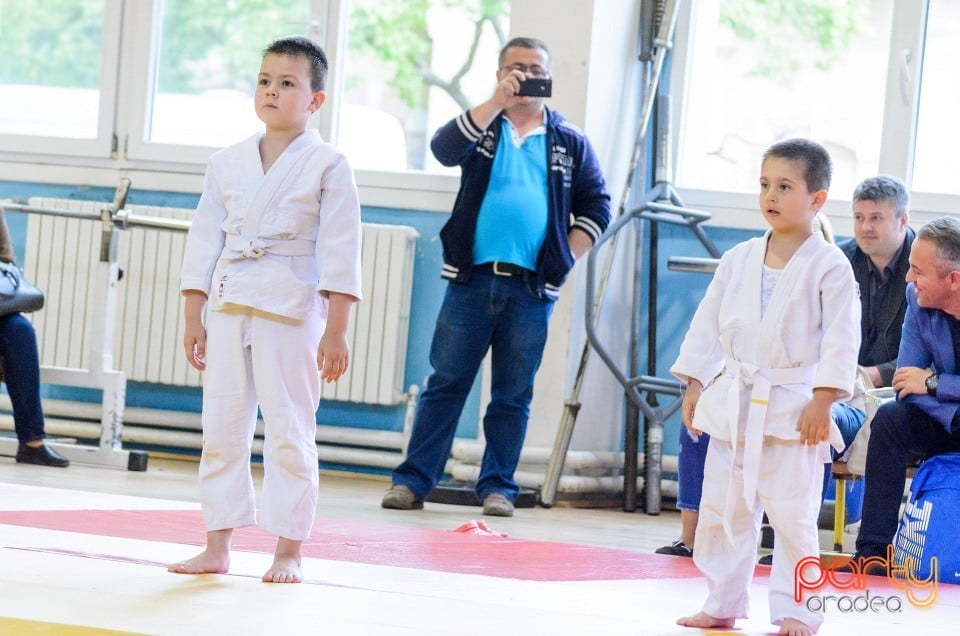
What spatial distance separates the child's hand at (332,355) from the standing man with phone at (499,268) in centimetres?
169

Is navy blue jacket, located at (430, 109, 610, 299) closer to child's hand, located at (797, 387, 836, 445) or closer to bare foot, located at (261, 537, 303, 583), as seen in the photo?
bare foot, located at (261, 537, 303, 583)

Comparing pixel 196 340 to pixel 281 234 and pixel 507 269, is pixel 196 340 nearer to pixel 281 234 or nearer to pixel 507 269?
pixel 281 234

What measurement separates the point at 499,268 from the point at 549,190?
299 millimetres

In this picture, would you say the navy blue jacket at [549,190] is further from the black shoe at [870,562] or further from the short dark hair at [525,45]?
the black shoe at [870,562]

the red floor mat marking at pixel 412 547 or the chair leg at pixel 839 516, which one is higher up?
the chair leg at pixel 839 516

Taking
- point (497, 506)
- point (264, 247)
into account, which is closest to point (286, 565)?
point (264, 247)

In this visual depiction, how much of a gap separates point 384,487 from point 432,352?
802 millimetres

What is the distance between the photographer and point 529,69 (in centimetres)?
379

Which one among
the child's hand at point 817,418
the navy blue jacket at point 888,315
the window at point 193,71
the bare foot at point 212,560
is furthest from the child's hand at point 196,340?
the window at point 193,71

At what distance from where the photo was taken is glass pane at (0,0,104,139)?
16.9ft

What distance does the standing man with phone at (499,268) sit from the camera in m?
3.76

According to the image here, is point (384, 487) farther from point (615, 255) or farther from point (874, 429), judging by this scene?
point (874, 429)

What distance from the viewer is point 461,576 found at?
2.29 metres

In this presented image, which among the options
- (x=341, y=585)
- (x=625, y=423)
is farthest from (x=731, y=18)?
(x=341, y=585)
